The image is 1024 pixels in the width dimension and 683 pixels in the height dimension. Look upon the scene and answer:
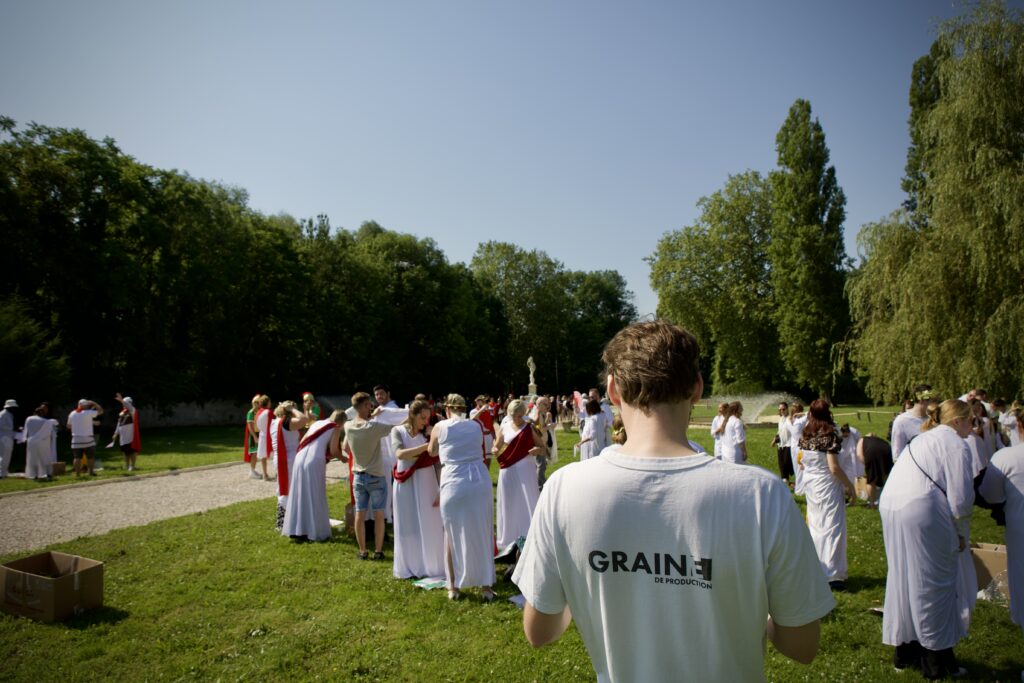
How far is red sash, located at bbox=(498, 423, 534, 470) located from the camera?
27.4 feet

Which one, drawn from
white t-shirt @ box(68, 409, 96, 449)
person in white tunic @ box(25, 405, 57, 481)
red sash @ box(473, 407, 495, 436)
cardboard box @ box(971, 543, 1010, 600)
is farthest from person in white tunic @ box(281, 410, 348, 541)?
person in white tunic @ box(25, 405, 57, 481)

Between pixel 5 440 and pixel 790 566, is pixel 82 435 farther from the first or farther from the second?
pixel 790 566

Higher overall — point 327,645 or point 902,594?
point 902,594

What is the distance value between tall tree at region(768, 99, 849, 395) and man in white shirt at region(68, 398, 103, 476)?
39262 mm

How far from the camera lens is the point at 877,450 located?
442 inches

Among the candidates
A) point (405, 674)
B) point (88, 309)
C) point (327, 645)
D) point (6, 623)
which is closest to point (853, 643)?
point (405, 674)

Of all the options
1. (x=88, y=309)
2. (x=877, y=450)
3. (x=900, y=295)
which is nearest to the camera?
(x=877, y=450)

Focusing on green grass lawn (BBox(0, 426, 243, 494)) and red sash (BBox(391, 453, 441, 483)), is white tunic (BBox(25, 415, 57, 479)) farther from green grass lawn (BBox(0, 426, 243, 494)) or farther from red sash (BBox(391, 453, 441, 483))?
red sash (BBox(391, 453, 441, 483))

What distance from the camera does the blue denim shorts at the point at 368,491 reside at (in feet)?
28.3

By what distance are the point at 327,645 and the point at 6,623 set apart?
3641 millimetres

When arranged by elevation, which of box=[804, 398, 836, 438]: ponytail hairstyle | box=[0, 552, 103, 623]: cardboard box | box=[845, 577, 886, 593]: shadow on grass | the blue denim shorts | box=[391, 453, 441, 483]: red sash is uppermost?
box=[804, 398, 836, 438]: ponytail hairstyle

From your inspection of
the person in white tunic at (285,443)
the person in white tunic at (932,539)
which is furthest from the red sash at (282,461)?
the person in white tunic at (932,539)

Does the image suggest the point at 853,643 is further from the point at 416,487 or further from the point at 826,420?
the point at 416,487

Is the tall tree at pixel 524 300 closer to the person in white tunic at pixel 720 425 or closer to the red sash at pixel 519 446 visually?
the person in white tunic at pixel 720 425
